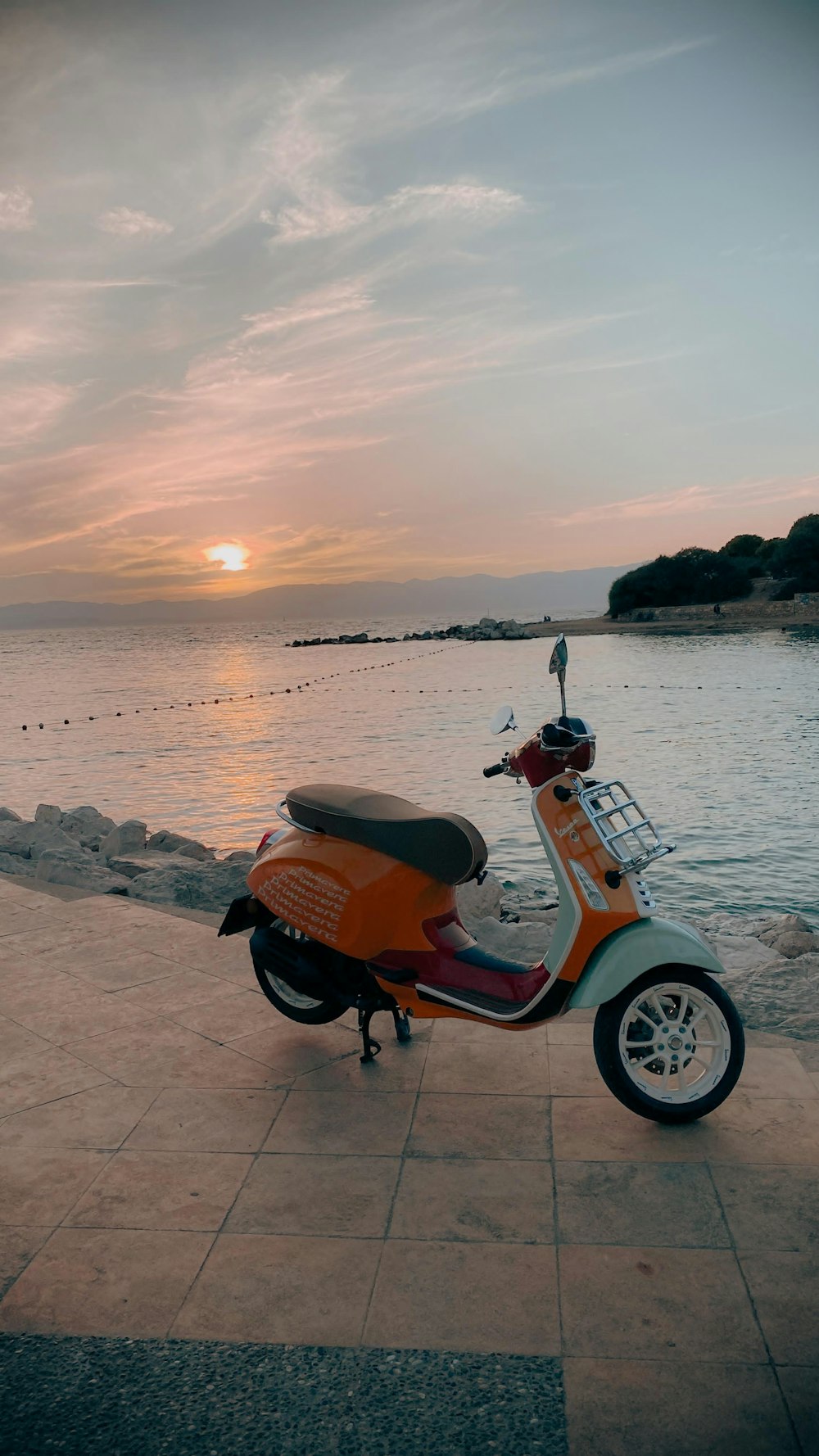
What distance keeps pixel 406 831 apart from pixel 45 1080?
179 cm

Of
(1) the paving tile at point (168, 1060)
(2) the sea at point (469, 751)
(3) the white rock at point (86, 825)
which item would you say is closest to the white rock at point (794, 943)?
(2) the sea at point (469, 751)

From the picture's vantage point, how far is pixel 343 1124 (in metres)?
3.74

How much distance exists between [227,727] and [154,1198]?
2449 centimetres

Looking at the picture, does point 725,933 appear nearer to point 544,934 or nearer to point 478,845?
point 544,934

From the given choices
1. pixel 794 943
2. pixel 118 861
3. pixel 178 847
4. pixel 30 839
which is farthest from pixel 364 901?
pixel 178 847

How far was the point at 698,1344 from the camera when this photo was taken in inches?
101

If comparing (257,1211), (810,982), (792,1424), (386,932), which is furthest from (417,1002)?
(810,982)

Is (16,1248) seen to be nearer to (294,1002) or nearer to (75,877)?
(294,1002)

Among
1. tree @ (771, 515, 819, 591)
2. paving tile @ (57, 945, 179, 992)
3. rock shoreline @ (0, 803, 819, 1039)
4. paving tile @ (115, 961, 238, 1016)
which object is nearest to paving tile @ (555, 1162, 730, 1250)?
rock shoreline @ (0, 803, 819, 1039)

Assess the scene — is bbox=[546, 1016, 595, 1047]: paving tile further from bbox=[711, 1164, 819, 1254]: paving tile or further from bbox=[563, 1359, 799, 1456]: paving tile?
bbox=[563, 1359, 799, 1456]: paving tile

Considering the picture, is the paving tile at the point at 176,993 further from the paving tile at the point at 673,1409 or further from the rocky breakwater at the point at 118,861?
the paving tile at the point at 673,1409

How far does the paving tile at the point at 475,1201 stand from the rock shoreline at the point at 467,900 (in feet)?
6.36

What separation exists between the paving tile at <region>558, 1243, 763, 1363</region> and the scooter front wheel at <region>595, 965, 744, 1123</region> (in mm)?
685

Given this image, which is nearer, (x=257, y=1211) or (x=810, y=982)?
(x=257, y=1211)
